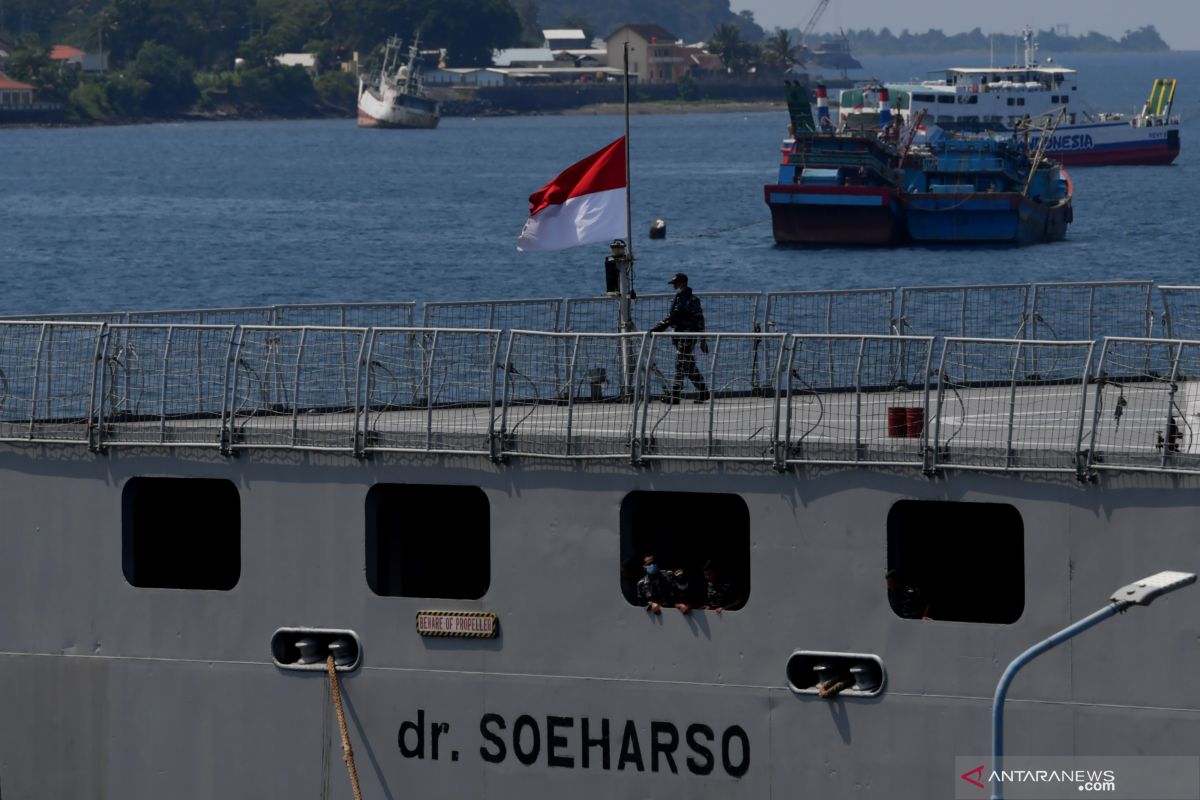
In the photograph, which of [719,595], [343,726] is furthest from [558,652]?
[343,726]

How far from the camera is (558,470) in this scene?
20.2 meters

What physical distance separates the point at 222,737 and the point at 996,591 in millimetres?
8983

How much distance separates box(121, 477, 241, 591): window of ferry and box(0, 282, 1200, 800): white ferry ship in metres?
0.05

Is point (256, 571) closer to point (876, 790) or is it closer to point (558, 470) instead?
point (558, 470)

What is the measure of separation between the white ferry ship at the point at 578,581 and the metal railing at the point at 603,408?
0.21 ft

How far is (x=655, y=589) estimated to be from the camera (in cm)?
2009

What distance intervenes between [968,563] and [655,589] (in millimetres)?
3925

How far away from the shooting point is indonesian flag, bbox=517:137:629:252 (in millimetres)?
24531

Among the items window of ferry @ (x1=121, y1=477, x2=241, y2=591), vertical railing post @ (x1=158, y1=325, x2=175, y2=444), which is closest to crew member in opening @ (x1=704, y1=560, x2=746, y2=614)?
vertical railing post @ (x1=158, y1=325, x2=175, y2=444)

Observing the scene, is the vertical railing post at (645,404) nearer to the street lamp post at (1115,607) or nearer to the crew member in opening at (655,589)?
the crew member in opening at (655,589)

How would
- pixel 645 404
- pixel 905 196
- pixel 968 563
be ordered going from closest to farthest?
pixel 645 404, pixel 968 563, pixel 905 196

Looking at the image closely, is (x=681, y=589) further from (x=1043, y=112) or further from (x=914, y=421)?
(x=1043, y=112)

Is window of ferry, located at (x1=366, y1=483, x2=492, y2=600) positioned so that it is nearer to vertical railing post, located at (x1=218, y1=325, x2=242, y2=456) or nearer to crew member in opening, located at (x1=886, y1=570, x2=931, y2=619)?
vertical railing post, located at (x1=218, y1=325, x2=242, y2=456)

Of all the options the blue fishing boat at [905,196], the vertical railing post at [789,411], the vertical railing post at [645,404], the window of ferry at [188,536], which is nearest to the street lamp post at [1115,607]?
the vertical railing post at [789,411]
